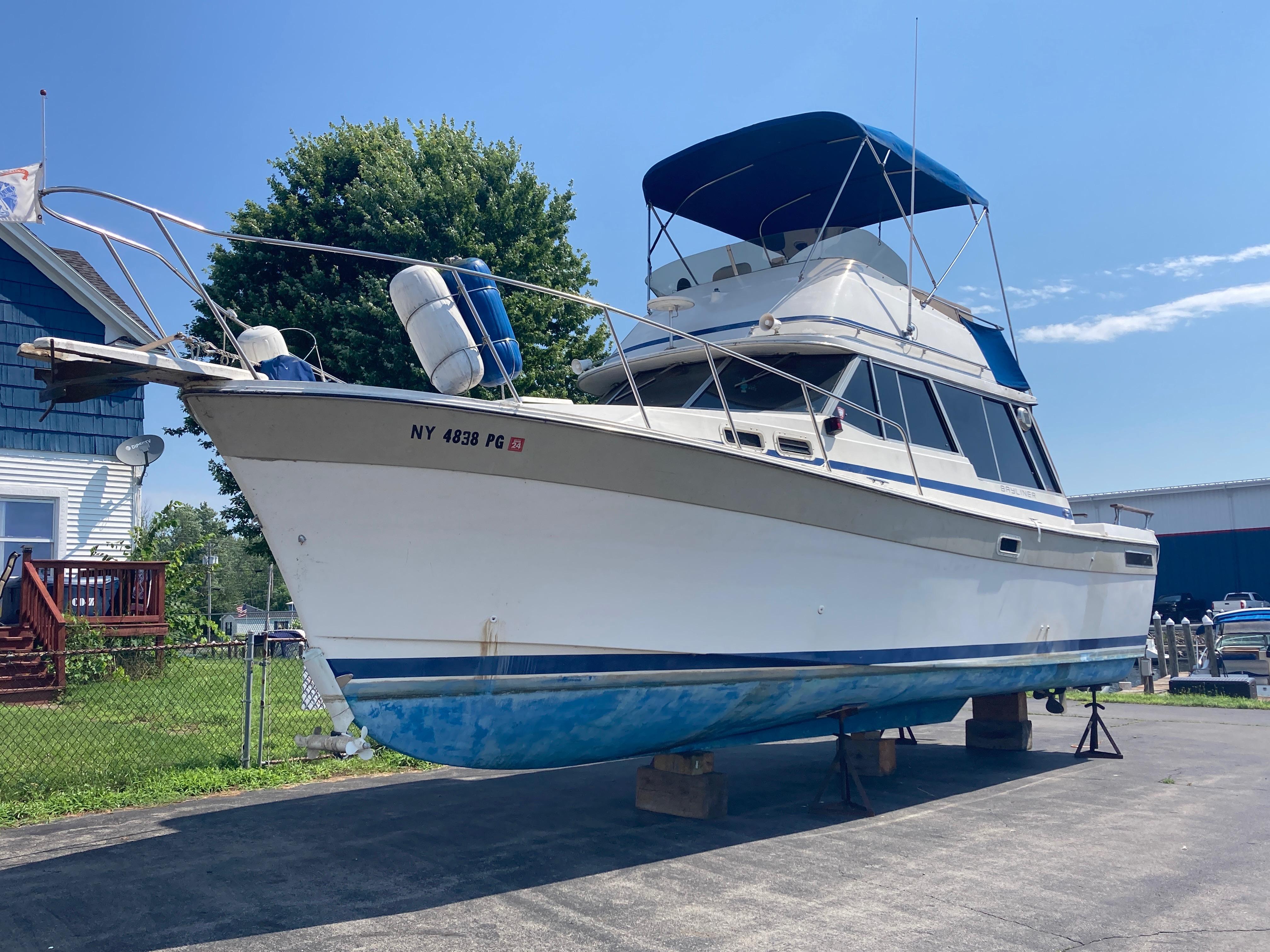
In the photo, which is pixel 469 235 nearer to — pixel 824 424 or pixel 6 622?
pixel 6 622

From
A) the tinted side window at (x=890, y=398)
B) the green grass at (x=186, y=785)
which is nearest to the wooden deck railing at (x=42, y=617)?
the green grass at (x=186, y=785)

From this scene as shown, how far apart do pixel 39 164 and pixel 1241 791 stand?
905 centimetres

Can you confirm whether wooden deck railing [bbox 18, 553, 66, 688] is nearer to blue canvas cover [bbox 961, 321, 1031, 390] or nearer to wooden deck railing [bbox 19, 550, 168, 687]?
wooden deck railing [bbox 19, 550, 168, 687]

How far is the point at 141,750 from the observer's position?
328 inches

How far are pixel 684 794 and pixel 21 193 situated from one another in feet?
16.8

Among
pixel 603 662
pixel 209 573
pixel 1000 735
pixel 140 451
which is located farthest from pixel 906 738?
pixel 209 573

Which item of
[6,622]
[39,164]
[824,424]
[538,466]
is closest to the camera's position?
[39,164]

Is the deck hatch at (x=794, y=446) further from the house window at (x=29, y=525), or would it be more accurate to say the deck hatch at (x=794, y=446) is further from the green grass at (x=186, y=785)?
the house window at (x=29, y=525)

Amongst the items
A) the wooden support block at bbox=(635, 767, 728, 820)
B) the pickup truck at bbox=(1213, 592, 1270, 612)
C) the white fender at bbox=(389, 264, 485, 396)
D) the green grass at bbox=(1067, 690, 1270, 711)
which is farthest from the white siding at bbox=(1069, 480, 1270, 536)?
the white fender at bbox=(389, 264, 485, 396)

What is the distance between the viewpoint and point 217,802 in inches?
283

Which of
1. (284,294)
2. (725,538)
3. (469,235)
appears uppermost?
(469,235)

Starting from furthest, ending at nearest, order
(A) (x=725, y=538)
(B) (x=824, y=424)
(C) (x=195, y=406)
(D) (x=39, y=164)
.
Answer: (B) (x=824, y=424), (A) (x=725, y=538), (C) (x=195, y=406), (D) (x=39, y=164)


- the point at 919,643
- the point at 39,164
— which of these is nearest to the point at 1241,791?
the point at 919,643

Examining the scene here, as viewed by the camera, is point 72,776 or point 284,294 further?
point 284,294
